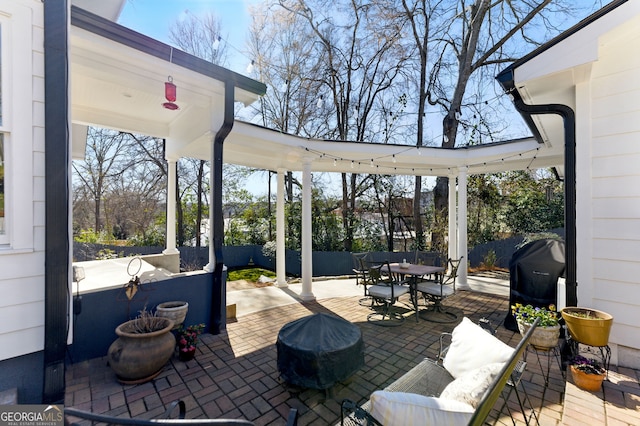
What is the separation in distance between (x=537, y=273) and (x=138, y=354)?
16.1ft

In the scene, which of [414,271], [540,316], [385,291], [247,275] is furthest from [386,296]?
[247,275]

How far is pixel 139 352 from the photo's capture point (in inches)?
111

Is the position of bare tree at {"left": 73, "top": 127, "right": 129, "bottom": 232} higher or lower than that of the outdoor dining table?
higher

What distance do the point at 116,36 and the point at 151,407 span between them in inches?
136

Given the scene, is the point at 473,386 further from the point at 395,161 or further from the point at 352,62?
the point at 352,62

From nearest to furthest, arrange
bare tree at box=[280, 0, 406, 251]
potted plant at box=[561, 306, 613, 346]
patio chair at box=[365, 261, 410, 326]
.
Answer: potted plant at box=[561, 306, 613, 346], patio chair at box=[365, 261, 410, 326], bare tree at box=[280, 0, 406, 251]

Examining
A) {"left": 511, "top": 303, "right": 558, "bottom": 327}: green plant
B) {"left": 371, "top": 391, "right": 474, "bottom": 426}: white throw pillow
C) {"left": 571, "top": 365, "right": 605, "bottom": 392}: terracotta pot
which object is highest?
{"left": 371, "top": 391, "right": 474, "bottom": 426}: white throw pillow

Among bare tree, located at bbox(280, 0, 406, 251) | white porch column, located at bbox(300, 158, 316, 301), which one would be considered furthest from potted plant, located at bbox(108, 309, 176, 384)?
bare tree, located at bbox(280, 0, 406, 251)

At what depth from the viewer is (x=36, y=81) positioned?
2080 mm

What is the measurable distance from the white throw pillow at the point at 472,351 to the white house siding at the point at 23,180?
3.15m

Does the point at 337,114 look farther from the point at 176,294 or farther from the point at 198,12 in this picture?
the point at 176,294

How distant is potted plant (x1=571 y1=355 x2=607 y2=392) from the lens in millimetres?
2234

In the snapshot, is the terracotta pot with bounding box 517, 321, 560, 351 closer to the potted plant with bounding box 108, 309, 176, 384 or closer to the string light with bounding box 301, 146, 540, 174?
the potted plant with bounding box 108, 309, 176, 384

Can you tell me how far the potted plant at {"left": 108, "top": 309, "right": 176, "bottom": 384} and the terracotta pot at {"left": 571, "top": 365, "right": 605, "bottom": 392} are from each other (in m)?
3.75
